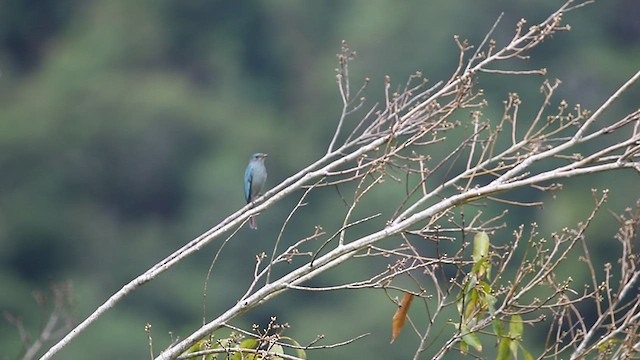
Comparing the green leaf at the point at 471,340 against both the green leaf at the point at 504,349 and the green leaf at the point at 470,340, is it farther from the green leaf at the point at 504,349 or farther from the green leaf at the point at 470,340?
the green leaf at the point at 504,349

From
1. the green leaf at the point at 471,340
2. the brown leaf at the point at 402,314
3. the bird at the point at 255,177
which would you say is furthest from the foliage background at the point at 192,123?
the green leaf at the point at 471,340

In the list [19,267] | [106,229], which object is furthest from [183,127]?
[19,267]

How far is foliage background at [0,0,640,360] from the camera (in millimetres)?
26938

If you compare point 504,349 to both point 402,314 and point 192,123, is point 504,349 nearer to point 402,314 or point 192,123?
point 402,314

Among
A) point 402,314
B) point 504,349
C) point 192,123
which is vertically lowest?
point 504,349

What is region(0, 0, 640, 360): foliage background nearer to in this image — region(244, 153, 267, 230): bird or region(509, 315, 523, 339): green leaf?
region(244, 153, 267, 230): bird

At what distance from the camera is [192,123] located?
3148 centimetres

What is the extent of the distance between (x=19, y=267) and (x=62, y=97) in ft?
18.7

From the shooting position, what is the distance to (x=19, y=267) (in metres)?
28.1

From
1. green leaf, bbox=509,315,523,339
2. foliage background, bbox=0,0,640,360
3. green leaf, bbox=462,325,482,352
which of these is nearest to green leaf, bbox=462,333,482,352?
green leaf, bbox=462,325,482,352

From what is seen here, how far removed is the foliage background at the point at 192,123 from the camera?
26.9 meters

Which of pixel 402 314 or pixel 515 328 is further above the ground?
pixel 402 314

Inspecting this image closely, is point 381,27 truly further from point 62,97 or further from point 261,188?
point 261,188

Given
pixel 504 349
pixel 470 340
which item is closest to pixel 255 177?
pixel 504 349
